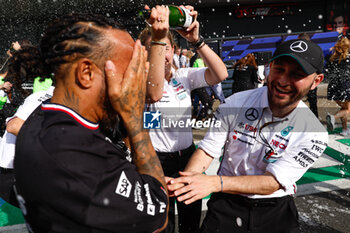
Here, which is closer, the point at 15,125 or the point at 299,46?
the point at 299,46

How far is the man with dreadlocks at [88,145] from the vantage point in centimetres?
84

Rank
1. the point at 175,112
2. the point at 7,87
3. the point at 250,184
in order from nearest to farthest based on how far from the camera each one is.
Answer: the point at 250,184, the point at 175,112, the point at 7,87

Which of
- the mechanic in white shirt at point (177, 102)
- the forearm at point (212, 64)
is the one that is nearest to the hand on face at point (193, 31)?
the mechanic in white shirt at point (177, 102)

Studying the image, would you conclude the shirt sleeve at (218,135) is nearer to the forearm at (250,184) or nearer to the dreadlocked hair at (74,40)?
the forearm at (250,184)

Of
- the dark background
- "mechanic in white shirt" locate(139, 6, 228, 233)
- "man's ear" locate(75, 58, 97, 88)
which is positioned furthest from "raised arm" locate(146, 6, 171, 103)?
the dark background

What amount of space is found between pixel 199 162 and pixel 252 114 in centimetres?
52

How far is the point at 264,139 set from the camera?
1.86 m

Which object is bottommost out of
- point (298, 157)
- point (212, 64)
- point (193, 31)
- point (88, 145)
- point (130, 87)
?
point (298, 157)

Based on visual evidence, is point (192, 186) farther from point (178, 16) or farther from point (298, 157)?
point (178, 16)

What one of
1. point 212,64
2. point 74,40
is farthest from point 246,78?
point 74,40

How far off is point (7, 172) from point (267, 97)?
2.23 metres

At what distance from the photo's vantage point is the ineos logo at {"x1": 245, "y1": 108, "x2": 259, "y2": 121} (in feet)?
6.25

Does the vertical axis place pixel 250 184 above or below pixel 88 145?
below

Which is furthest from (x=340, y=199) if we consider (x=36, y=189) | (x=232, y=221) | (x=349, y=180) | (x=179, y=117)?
(x=36, y=189)
